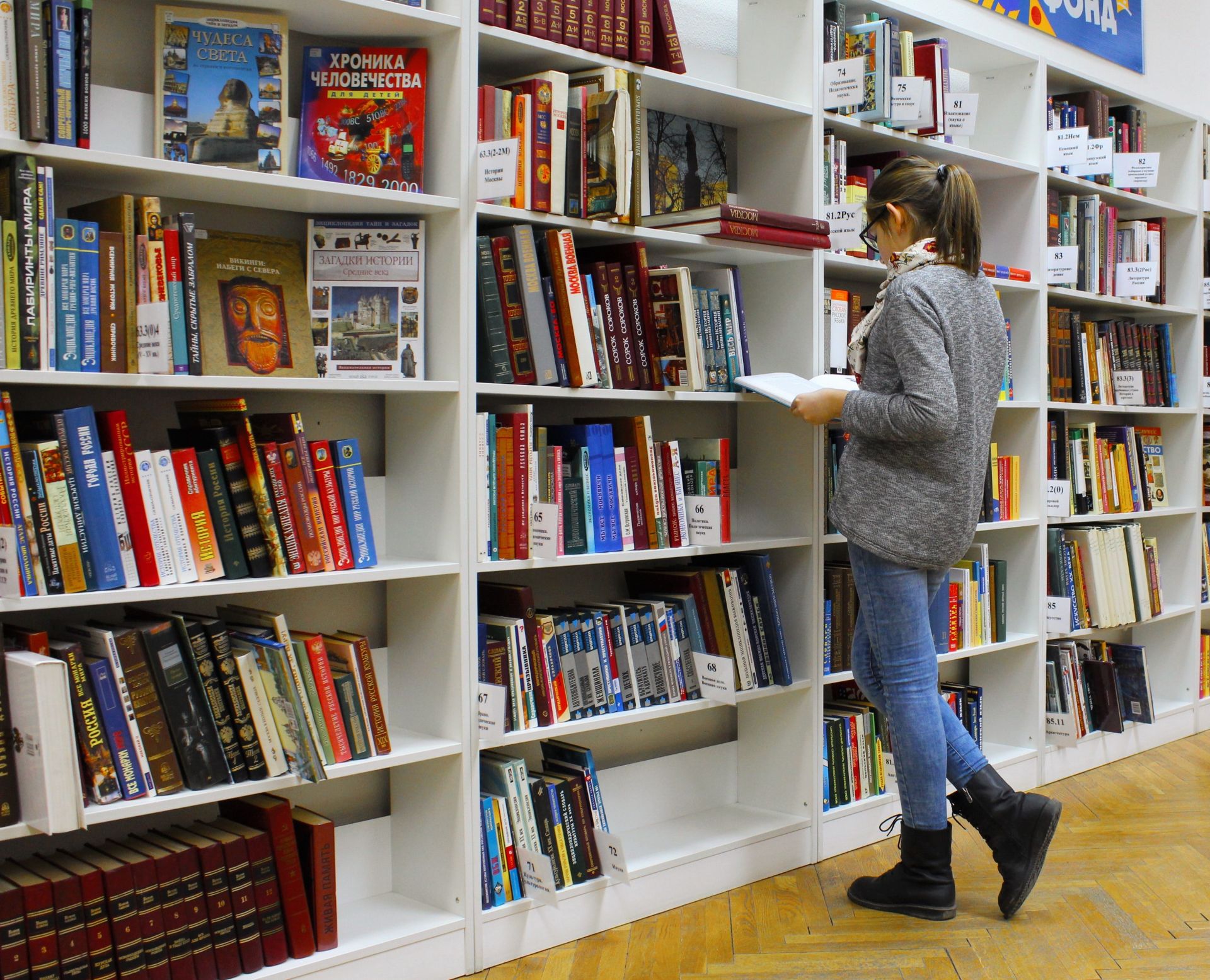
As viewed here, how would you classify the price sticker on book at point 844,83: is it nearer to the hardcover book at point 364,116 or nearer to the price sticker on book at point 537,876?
the hardcover book at point 364,116

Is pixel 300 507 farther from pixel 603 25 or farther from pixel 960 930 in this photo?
pixel 960 930

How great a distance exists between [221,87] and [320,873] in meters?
1.32

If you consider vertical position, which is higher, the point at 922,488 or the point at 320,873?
the point at 922,488

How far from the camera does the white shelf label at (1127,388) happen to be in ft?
12.4

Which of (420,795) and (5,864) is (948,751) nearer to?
(420,795)

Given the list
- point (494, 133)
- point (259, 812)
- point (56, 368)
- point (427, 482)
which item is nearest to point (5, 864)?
point (259, 812)

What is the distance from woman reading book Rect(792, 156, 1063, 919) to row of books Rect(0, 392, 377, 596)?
96 centimetres

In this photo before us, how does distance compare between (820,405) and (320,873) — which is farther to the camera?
(820,405)

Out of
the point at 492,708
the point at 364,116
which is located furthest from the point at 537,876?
the point at 364,116

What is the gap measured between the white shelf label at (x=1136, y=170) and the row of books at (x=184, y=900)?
3.09 meters

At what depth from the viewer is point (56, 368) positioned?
1.68m

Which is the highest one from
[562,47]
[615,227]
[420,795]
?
[562,47]

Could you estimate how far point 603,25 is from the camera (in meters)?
2.34

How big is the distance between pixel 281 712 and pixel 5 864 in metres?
0.45
